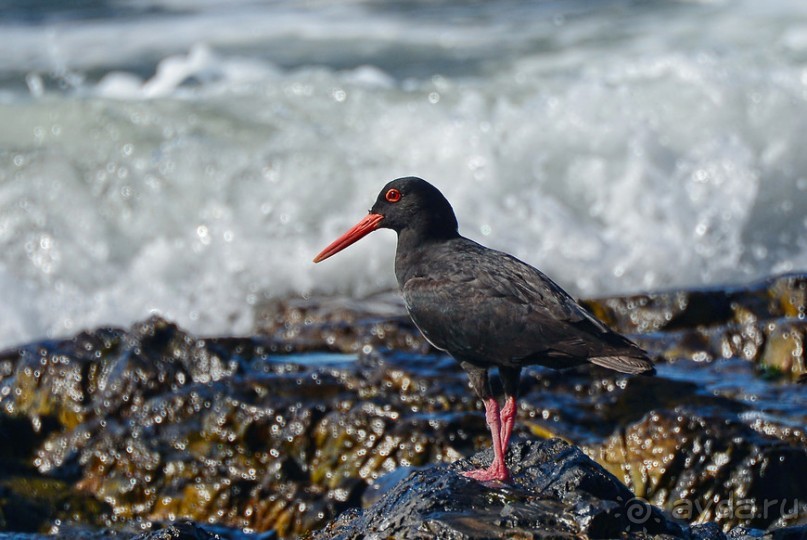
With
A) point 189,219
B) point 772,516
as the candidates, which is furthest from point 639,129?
point 772,516

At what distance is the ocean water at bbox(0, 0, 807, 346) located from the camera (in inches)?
452

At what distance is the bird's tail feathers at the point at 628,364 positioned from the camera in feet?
14.8

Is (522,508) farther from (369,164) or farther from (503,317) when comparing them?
(369,164)

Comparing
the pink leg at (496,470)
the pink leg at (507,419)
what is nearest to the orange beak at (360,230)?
the pink leg at (507,419)

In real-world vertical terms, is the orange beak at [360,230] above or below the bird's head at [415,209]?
below

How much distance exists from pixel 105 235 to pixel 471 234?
3.84 meters

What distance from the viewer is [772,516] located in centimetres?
561

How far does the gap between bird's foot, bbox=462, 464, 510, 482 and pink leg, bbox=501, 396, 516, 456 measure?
206mm

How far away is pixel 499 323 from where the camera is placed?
4832 millimetres

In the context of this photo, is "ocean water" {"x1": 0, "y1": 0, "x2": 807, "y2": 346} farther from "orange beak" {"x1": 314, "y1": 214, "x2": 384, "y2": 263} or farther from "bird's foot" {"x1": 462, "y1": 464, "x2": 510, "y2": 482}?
"bird's foot" {"x1": 462, "y1": 464, "x2": 510, "y2": 482}

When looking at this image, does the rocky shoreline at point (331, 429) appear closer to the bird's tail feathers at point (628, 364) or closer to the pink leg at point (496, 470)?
the pink leg at point (496, 470)

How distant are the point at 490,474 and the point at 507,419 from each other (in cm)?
45

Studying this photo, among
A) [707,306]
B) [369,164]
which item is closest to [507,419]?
[707,306]

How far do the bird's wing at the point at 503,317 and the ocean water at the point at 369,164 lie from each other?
568 centimetres
